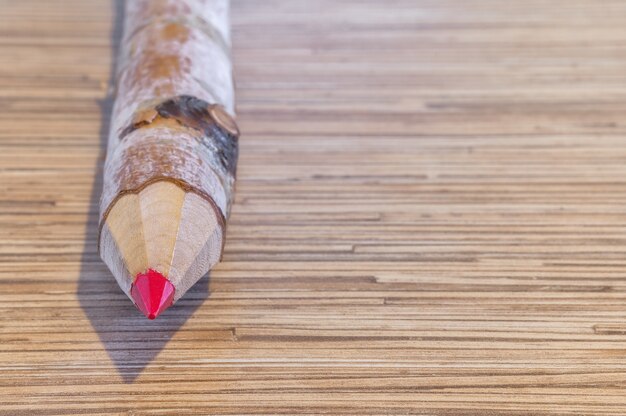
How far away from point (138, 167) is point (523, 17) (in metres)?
0.87

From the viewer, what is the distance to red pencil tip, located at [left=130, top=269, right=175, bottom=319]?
0.86 meters

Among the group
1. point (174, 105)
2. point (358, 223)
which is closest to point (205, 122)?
point (174, 105)

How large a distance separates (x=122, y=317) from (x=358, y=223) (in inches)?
12.0

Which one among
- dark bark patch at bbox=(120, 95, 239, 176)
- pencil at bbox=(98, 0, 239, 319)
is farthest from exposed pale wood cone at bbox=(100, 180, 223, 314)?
dark bark patch at bbox=(120, 95, 239, 176)

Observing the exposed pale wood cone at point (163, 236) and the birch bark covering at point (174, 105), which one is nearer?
the exposed pale wood cone at point (163, 236)

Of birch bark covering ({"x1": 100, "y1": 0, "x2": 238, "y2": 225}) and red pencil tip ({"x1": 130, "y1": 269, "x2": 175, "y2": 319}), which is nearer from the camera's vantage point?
red pencil tip ({"x1": 130, "y1": 269, "x2": 175, "y2": 319})

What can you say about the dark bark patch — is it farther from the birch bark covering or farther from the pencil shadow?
the pencil shadow

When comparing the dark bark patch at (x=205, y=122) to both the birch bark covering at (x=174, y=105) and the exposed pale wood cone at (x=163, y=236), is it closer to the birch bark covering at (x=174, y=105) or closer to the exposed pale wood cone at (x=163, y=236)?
the birch bark covering at (x=174, y=105)

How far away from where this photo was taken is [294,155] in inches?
49.6

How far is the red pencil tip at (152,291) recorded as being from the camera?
2.82ft

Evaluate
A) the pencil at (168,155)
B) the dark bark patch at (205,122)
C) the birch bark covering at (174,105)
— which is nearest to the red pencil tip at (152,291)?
the pencil at (168,155)

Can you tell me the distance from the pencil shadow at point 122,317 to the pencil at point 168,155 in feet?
0.21

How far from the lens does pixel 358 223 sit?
113 centimetres

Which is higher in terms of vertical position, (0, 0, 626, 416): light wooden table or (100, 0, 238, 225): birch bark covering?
(100, 0, 238, 225): birch bark covering
